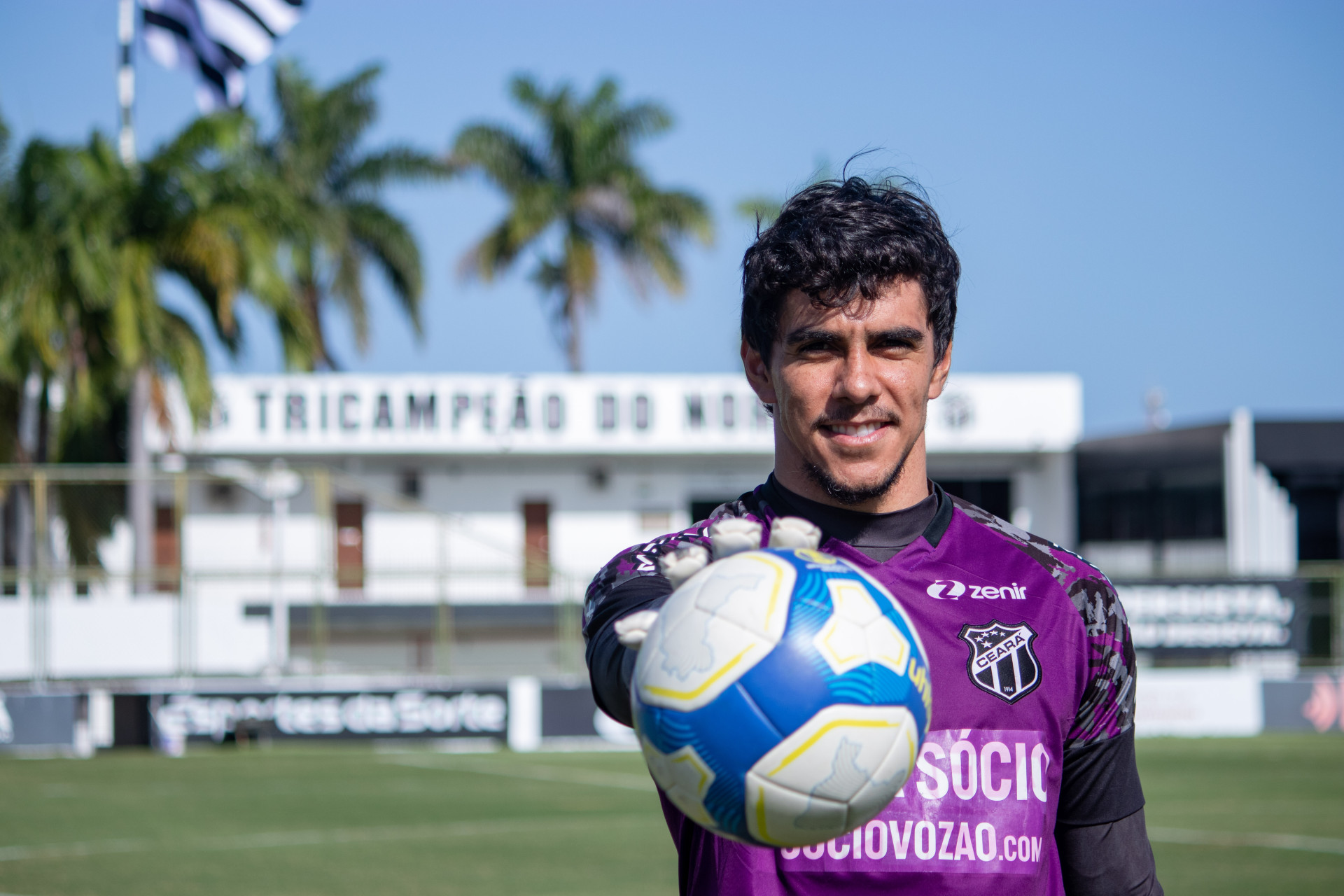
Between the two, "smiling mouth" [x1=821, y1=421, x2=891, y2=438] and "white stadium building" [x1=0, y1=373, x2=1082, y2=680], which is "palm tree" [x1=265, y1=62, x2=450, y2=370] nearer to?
"white stadium building" [x1=0, y1=373, x2=1082, y2=680]


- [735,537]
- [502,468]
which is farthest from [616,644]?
[502,468]

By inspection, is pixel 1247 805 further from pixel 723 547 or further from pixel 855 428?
pixel 723 547

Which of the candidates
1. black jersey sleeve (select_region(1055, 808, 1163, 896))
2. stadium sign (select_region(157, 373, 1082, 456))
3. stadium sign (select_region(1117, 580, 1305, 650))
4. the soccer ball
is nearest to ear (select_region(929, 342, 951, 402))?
the soccer ball

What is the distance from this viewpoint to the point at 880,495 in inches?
109

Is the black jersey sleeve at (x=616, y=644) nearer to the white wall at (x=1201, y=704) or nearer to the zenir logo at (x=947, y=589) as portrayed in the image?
the zenir logo at (x=947, y=589)

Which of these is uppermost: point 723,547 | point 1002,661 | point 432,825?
point 723,547

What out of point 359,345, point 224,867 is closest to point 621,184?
point 359,345

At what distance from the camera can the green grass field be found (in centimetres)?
1004

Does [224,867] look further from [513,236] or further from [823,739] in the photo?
[513,236]

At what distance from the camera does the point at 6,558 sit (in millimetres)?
27406

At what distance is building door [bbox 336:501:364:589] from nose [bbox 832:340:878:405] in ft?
109

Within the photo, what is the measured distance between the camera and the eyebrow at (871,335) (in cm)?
266

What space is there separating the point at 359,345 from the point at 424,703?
59.0ft

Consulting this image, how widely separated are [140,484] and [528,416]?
12.3 m
